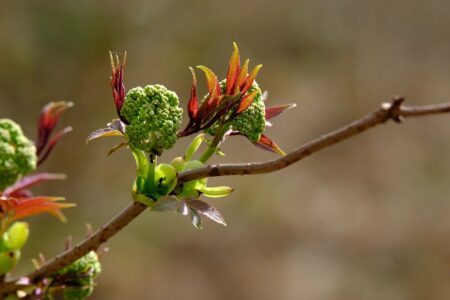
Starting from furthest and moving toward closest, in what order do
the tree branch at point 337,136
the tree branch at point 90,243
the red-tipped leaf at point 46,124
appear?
1. the red-tipped leaf at point 46,124
2. the tree branch at point 90,243
3. the tree branch at point 337,136

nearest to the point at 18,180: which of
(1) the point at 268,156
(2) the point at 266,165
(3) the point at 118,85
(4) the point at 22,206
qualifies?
(4) the point at 22,206

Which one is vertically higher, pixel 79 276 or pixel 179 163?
pixel 179 163

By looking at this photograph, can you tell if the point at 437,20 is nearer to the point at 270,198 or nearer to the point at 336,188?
the point at 336,188

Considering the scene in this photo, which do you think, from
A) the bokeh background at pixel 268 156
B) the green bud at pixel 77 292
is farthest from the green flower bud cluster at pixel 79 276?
the bokeh background at pixel 268 156

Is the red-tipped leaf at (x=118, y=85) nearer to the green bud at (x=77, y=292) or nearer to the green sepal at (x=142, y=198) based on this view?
the green sepal at (x=142, y=198)

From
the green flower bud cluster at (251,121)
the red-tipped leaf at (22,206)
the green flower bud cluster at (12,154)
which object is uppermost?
the green flower bud cluster at (251,121)

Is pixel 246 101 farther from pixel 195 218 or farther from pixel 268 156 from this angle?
pixel 268 156

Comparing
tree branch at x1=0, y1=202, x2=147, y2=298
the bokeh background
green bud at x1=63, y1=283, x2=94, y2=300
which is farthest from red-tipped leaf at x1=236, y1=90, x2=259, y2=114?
the bokeh background

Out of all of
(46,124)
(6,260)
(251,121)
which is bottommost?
(6,260)
